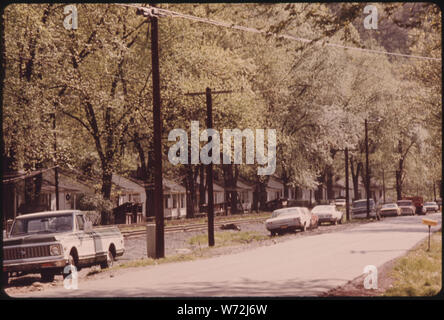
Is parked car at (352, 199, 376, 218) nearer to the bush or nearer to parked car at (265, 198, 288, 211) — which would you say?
parked car at (265, 198, 288, 211)

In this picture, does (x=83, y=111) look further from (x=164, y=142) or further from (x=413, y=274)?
(x=413, y=274)

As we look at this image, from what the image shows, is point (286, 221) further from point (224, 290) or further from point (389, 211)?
point (389, 211)

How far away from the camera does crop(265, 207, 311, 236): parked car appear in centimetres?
3344

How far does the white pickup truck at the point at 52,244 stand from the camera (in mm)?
15391

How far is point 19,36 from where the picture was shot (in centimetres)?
2823

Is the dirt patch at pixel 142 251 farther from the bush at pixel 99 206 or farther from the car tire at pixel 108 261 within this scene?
the bush at pixel 99 206

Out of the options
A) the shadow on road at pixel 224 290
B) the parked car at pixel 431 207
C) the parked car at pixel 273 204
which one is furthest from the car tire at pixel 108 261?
the parked car at pixel 431 207

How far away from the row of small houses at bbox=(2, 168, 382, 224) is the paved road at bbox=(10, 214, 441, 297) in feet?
8.41

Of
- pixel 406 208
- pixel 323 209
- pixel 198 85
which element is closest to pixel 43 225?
pixel 198 85

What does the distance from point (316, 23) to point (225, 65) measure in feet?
102

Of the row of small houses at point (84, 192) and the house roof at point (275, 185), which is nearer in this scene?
the row of small houses at point (84, 192)

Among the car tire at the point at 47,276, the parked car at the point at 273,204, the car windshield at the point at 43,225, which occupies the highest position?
the car windshield at the point at 43,225
